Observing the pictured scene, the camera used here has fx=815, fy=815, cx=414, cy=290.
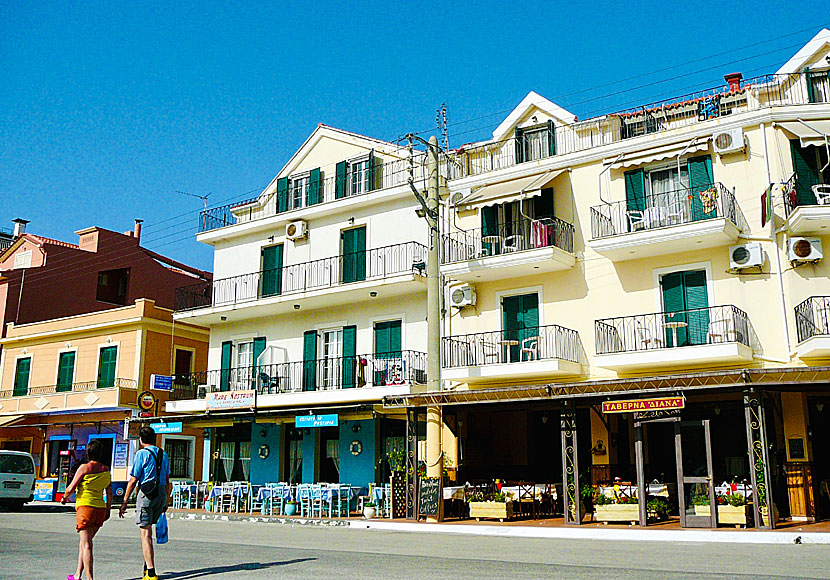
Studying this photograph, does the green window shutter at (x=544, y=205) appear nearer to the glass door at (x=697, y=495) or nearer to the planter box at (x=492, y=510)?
the glass door at (x=697, y=495)

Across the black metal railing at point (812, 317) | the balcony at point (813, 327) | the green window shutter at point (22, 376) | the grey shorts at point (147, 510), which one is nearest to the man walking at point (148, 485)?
the grey shorts at point (147, 510)

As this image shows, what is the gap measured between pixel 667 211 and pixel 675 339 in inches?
131

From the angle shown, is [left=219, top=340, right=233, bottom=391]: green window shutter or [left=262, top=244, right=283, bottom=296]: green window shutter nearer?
[left=262, top=244, right=283, bottom=296]: green window shutter

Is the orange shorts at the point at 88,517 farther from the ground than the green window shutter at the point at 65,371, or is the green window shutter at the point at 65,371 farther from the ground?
the green window shutter at the point at 65,371

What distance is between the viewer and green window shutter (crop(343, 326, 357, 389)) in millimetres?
25234

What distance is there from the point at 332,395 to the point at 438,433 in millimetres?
4781

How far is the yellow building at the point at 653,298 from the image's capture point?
18.2m

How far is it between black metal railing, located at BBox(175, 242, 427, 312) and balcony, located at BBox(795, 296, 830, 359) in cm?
1022

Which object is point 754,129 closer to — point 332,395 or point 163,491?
point 332,395

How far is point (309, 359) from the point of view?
1053 inches

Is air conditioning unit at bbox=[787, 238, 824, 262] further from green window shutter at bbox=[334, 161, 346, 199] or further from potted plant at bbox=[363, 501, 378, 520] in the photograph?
green window shutter at bbox=[334, 161, 346, 199]

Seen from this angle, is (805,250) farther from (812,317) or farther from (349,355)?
(349,355)

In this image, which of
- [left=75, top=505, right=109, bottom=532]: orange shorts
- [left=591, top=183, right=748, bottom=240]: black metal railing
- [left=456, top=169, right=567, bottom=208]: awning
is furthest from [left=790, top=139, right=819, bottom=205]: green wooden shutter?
[left=75, top=505, right=109, bottom=532]: orange shorts

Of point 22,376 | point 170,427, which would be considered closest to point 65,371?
point 22,376
